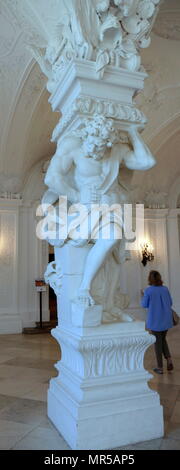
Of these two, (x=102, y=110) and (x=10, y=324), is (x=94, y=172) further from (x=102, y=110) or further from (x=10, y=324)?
(x=10, y=324)

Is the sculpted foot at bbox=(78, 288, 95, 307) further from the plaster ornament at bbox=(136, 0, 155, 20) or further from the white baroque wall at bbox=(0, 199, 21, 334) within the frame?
the white baroque wall at bbox=(0, 199, 21, 334)

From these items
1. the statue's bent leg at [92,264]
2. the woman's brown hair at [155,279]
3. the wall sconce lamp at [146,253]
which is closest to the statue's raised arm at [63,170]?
the statue's bent leg at [92,264]

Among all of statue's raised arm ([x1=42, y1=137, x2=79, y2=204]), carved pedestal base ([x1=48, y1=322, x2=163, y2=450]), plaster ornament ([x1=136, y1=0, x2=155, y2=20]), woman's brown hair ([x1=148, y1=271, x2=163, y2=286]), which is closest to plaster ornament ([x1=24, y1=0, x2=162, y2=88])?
plaster ornament ([x1=136, y1=0, x2=155, y2=20])

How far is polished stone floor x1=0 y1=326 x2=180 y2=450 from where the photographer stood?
8.83 ft

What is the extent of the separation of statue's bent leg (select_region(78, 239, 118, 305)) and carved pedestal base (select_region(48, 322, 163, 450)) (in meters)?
0.27

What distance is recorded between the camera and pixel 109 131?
278 cm

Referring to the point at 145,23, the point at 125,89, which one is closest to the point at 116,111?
the point at 125,89

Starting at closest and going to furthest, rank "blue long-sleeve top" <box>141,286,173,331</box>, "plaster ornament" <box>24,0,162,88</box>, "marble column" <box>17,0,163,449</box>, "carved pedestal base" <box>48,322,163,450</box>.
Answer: "carved pedestal base" <box>48,322,163,450</box>
"marble column" <box>17,0,163,449</box>
"plaster ornament" <box>24,0,162,88</box>
"blue long-sleeve top" <box>141,286,173,331</box>

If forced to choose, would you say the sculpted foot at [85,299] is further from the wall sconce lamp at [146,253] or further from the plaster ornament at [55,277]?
the wall sconce lamp at [146,253]

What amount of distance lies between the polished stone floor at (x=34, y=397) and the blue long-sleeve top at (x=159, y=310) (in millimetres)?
686

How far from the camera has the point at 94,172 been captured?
2.92 meters

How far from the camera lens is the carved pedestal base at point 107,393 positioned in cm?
255

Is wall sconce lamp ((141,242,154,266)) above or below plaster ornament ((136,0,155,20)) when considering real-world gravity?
below

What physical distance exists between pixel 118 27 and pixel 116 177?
4.67 ft
